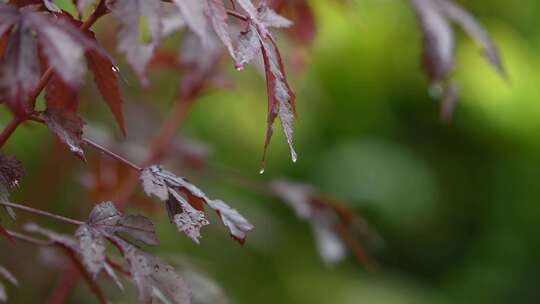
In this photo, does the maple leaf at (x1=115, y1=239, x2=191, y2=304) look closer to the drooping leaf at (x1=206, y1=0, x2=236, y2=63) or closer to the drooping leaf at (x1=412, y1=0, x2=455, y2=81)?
the drooping leaf at (x1=206, y1=0, x2=236, y2=63)

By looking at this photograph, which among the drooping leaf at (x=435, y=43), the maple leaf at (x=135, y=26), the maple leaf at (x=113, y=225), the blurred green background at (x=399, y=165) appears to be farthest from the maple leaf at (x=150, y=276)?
the blurred green background at (x=399, y=165)

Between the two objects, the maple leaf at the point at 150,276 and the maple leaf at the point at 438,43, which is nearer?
the maple leaf at the point at 150,276

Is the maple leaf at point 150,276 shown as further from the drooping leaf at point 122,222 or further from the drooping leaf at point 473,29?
the drooping leaf at point 473,29

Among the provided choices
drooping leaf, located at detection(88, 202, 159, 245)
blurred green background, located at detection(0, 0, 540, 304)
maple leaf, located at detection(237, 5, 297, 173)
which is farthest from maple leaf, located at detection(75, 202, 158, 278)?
blurred green background, located at detection(0, 0, 540, 304)

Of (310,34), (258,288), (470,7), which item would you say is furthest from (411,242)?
(310,34)

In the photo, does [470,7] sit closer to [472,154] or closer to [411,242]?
[472,154]
